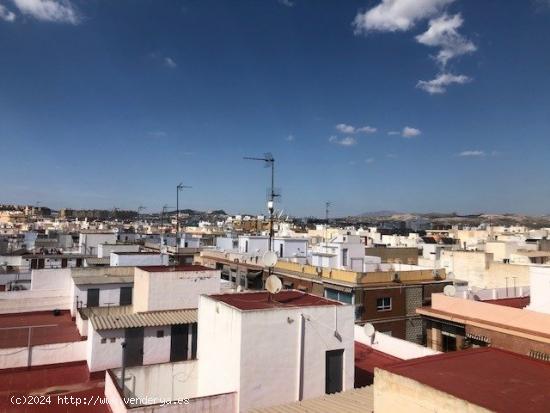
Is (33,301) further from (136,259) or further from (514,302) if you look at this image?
(514,302)

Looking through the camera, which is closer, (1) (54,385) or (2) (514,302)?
(1) (54,385)

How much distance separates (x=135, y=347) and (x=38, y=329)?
9.67 metres

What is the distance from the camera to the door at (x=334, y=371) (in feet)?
49.9

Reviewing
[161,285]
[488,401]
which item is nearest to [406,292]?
[161,285]

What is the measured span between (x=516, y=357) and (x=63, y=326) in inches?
1070

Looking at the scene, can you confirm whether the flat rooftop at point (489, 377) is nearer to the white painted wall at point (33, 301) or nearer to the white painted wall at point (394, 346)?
the white painted wall at point (394, 346)

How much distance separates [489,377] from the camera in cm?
833

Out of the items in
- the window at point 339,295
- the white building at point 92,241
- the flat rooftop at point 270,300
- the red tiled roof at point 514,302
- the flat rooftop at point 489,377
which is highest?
the white building at point 92,241

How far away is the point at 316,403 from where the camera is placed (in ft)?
37.3

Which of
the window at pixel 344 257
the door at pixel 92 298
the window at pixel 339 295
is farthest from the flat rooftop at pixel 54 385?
the window at pixel 344 257

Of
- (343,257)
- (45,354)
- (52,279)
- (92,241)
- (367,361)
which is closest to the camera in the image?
(367,361)

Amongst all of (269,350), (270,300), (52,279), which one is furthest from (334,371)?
(52,279)

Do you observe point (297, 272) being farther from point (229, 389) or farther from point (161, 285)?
point (229, 389)

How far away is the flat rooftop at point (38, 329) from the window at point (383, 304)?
18917mm
